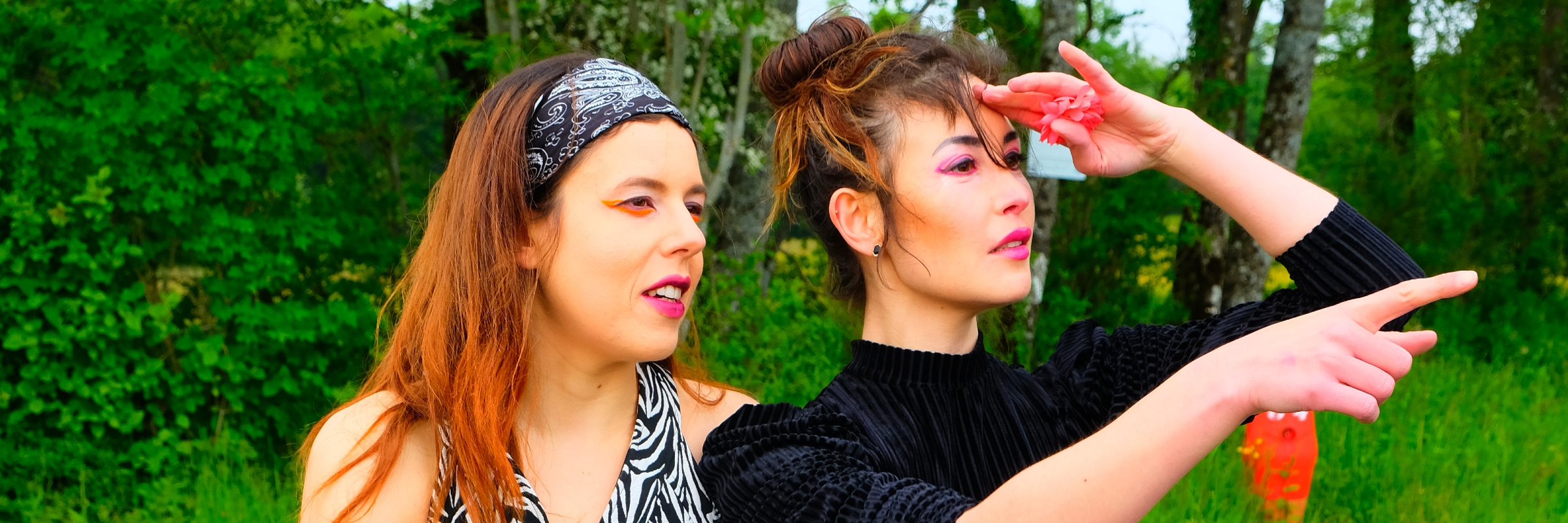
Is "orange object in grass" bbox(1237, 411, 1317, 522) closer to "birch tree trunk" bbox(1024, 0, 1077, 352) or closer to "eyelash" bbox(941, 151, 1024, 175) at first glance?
"eyelash" bbox(941, 151, 1024, 175)

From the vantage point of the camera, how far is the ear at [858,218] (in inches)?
86.7

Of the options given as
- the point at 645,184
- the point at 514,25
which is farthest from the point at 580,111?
the point at 514,25

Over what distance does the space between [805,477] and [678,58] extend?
367 centimetres

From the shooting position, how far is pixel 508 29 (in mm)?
5668

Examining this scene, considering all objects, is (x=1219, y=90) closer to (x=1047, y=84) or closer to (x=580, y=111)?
(x=1047, y=84)

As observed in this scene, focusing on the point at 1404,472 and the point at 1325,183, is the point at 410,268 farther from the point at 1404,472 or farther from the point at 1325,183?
the point at 1325,183

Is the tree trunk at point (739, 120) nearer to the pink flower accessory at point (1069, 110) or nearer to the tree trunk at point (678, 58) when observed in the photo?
the tree trunk at point (678, 58)

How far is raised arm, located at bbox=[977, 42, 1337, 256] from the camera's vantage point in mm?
2055

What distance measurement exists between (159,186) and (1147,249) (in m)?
6.28

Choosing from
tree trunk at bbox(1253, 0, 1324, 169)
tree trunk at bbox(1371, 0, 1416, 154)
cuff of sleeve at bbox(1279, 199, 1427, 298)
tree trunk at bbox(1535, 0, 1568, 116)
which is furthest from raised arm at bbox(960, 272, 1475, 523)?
tree trunk at bbox(1535, 0, 1568, 116)

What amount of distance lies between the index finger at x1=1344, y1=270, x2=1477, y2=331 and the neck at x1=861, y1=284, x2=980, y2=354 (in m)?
0.90

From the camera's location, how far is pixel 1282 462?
3266 millimetres

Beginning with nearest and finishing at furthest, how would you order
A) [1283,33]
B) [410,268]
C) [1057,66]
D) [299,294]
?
[410,268] < [299,294] < [1057,66] < [1283,33]

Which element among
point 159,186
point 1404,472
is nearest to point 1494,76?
point 1404,472
